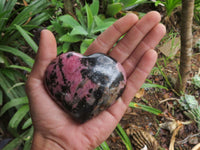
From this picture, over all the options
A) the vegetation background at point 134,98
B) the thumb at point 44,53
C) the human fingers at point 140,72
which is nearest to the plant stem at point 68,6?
the vegetation background at point 134,98

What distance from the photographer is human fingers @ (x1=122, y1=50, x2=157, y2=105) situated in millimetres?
1359

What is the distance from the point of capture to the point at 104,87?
1150 mm

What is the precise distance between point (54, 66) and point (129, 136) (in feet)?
2.98

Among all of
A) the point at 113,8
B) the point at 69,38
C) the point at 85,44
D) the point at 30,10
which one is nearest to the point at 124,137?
the point at 85,44

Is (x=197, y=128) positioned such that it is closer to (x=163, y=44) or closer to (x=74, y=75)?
(x=163, y=44)

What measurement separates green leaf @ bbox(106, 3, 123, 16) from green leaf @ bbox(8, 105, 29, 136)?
1.40 metres

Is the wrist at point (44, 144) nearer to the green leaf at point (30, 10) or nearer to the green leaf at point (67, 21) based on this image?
the green leaf at point (67, 21)

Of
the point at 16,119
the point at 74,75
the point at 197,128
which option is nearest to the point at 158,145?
the point at 197,128

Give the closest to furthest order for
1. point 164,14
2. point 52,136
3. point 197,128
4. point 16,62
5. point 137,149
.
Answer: point 52,136 → point 137,149 → point 197,128 → point 16,62 → point 164,14

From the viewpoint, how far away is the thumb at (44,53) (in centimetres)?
118

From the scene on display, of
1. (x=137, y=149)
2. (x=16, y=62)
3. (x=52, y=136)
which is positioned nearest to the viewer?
(x=52, y=136)

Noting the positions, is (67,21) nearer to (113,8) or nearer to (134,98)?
(113,8)

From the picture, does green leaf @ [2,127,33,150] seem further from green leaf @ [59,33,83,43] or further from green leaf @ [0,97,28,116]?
green leaf @ [59,33,83,43]

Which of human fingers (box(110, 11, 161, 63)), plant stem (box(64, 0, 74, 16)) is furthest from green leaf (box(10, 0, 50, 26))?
human fingers (box(110, 11, 161, 63))
